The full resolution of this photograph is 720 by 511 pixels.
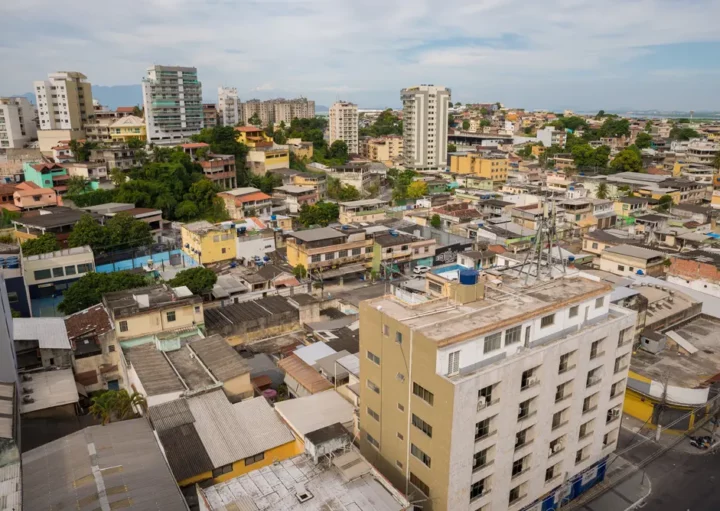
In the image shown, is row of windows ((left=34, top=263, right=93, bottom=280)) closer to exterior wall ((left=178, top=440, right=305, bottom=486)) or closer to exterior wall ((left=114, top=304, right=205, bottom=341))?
exterior wall ((left=114, top=304, right=205, bottom=341))

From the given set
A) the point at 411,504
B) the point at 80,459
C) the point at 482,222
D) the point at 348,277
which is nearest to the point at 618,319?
the point at 411,504

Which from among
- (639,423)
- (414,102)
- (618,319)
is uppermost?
(414,102)

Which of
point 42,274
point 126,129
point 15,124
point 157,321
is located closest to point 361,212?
point 42,274

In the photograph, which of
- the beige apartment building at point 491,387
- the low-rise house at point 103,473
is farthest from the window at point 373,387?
the low-rise house at point 103,473

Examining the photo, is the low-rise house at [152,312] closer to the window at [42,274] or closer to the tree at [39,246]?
the window at [42,274]

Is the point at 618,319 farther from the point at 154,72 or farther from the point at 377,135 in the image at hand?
the point at 377,135
